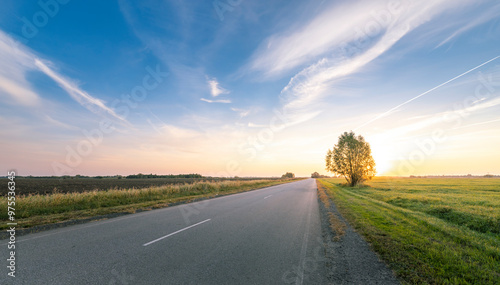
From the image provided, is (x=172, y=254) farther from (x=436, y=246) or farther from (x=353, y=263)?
(x=436, y=246)

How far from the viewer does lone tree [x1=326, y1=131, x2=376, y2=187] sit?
122 feet

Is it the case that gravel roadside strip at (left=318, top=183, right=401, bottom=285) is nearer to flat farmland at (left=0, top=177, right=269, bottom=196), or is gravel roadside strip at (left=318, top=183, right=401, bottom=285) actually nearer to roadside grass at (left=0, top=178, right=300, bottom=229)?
roadside grass at (left=0, top=178, right=300, bottom=229)

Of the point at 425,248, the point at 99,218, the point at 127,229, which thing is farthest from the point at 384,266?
the point at 99,218

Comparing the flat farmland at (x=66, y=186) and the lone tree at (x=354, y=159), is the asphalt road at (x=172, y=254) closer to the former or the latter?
the flat farmland at (x=66, y=186)

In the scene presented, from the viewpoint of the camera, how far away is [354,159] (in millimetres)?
37406

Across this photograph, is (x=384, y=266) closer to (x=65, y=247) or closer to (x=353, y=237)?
(x=353, y=237)

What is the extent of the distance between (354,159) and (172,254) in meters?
38.0

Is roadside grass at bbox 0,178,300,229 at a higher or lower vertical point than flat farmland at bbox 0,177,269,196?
lower

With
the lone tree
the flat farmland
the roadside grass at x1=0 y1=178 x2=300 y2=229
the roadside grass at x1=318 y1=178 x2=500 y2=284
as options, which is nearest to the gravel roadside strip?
the roadside grass at x1=318 y1=178 x2=500 y2=284

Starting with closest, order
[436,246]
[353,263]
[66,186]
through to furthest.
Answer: [353,263], [436,246], [66,186]

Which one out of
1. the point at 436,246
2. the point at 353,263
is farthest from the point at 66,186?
the point at 436,246

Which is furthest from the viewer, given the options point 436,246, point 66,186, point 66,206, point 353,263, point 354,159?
point 354,159

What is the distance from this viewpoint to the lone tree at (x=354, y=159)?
122 ft

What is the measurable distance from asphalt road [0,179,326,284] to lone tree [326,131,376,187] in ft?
108
